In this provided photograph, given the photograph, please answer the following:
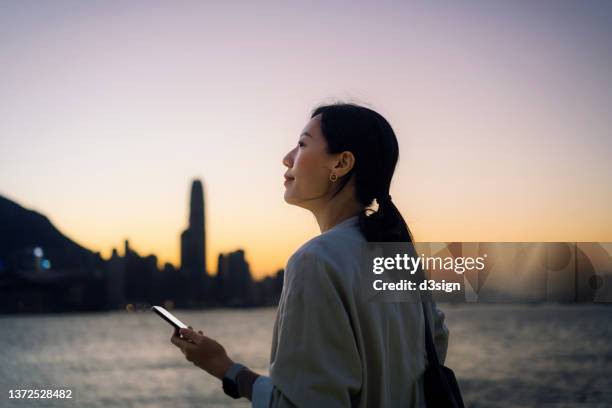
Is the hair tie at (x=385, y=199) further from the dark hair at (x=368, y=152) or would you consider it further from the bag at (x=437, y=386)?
the bag at (x=437, y=386)

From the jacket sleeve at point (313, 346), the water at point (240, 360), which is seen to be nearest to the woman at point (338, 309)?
the jacket sleeve at point (313, 346)

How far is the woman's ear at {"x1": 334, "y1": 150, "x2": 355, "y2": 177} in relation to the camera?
2.07 metres

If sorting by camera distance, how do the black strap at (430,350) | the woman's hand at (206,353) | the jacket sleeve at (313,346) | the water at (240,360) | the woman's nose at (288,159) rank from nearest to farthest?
the jacket sleeve at (313,346)
the woman's hand at (206,353)
the black strap at (430,350)
the woman's nose at (288,159)
the water at (240,360)

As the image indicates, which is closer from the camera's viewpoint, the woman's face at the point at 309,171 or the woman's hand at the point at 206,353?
the woman's hand at the point at 206,353

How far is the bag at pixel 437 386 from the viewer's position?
2.00m

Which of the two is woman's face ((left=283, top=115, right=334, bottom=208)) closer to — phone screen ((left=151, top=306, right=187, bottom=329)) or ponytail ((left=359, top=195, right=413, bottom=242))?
ponytail ((left=359, top=195, right=413, bottom=242))

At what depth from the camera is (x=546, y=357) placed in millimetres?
53750

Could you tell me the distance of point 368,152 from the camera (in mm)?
2107

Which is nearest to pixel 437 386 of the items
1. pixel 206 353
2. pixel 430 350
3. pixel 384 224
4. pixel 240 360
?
pixel 430 350

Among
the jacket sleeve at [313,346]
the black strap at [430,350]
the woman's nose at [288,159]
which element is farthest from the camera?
the woman's nose at [288,159]

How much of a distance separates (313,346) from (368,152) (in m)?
0.61

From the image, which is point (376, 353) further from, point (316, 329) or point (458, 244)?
point (458, 244)

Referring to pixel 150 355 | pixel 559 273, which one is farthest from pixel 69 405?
pixel 559 273

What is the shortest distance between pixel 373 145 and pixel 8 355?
226ft
